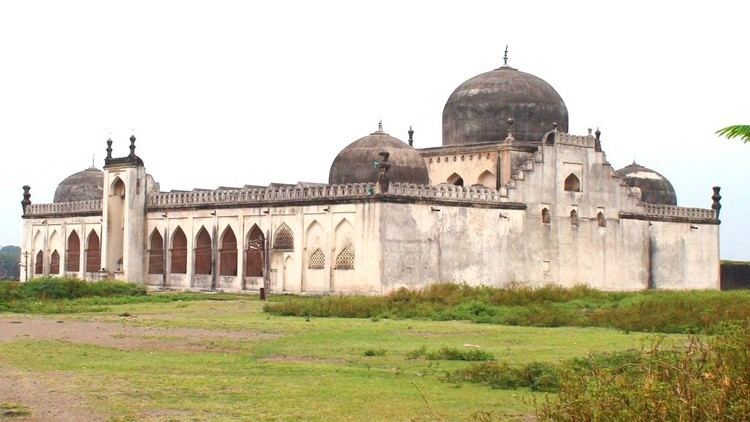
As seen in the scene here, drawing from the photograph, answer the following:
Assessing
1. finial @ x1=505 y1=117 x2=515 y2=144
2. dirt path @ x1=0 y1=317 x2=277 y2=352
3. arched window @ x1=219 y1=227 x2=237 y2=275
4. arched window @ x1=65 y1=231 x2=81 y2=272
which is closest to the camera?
dirt path @ x1=0 y1=317 x2=277 y2=352

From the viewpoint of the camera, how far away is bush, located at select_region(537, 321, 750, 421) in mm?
8250

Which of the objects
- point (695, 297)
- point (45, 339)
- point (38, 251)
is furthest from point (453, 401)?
point (38, 251)

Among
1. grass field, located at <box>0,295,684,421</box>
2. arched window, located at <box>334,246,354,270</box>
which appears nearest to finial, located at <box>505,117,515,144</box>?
arched window, located at <box>334,246,354,270</box>

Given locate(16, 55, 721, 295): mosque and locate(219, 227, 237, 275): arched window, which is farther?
locate(219, 227, 237, 275): arched window

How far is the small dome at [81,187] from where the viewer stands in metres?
55.1

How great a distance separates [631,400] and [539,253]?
3252 centimetres

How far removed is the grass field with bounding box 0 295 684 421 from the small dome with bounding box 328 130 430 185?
13089mm

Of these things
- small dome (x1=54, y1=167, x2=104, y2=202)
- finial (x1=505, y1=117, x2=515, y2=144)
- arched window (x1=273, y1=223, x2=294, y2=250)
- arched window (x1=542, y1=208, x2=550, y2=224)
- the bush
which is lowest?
the bush

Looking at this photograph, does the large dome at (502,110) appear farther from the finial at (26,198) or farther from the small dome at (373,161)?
the finial at (26,198)

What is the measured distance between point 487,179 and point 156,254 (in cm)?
1294

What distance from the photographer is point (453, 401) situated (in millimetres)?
12891

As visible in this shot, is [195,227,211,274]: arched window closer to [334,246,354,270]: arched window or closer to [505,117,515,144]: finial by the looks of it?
[334,246,354,270]: arched window

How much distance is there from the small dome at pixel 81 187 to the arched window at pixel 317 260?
1910 centimetres

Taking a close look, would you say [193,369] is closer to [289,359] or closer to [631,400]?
[289,359]
